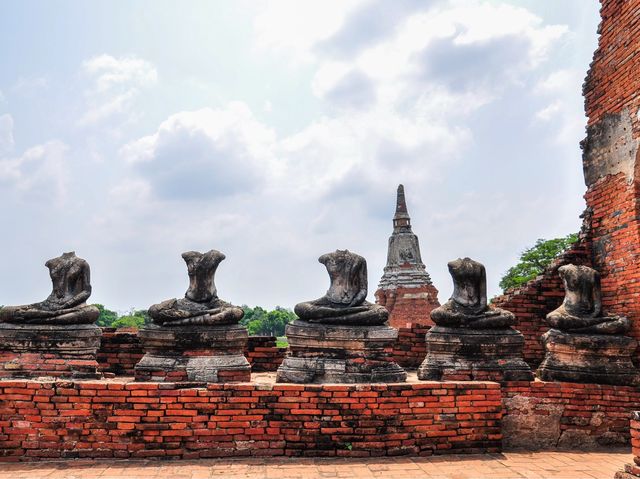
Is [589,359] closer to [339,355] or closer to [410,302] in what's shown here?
[339,355]

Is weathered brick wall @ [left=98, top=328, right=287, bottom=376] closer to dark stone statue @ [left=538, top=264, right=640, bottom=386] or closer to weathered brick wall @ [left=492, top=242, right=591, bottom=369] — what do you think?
dark stone statue @ [left=538, top=264, right=640, bottom=386]

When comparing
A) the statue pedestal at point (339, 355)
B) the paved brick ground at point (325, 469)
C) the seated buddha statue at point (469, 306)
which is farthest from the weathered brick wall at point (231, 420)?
the seated buddha statue at point (469, 306)

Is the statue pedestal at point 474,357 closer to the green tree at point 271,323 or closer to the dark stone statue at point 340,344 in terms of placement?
the dark stone statue at point 340,344

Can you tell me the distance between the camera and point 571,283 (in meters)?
9.01

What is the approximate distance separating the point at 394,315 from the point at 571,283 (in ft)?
49.4

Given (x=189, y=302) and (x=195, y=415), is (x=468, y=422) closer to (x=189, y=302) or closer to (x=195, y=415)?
(x=195, y=415)

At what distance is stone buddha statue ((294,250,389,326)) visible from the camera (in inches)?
301

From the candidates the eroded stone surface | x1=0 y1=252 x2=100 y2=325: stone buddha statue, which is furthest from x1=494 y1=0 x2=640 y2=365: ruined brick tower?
x1=0 y1=252 x2=100 y2=325: stone buddha statue

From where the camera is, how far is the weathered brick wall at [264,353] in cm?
923

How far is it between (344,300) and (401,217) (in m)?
19.3

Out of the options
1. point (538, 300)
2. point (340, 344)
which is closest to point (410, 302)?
point (538, 300)

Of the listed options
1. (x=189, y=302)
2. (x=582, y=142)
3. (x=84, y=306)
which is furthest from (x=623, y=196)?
(x=84, y=306)

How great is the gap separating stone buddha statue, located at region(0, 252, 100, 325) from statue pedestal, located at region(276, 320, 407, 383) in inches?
106

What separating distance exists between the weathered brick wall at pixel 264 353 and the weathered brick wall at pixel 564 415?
11.2ft
